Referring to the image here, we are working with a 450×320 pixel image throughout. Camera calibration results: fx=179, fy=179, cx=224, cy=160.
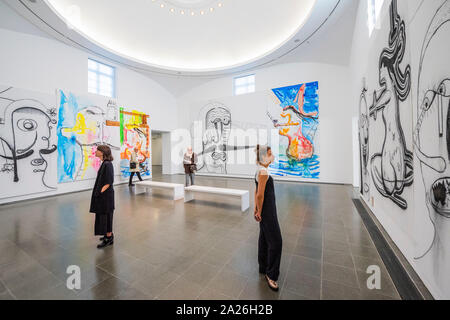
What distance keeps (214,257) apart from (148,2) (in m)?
8.92

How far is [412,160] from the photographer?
7.04 ft

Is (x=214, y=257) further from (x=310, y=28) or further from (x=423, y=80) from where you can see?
(x=310, y=28)

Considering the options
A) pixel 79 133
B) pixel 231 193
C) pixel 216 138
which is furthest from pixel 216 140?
pixel 231 193

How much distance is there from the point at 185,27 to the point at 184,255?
9.40 meters

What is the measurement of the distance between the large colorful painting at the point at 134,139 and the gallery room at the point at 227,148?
0.08m

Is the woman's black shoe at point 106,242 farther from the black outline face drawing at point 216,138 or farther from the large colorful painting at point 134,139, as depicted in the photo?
the black outline face drawing at point 216,138

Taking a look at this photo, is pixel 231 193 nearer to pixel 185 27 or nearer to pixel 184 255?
pixel 184 255

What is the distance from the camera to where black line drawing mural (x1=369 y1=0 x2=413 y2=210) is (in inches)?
90.8

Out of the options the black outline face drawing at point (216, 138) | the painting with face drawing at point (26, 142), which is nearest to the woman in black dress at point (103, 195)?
Result: the painting with face drawing at point (26, 142)

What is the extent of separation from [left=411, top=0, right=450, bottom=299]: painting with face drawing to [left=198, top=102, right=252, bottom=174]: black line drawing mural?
A: 27.4ft

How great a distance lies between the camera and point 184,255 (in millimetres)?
2627

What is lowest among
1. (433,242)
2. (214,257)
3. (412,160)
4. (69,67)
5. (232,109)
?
(214,257)

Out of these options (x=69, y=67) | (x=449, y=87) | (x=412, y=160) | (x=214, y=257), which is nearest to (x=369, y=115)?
(x=412, y=160)

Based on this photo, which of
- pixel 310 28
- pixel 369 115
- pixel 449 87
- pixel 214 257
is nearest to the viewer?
pixel 449 87
